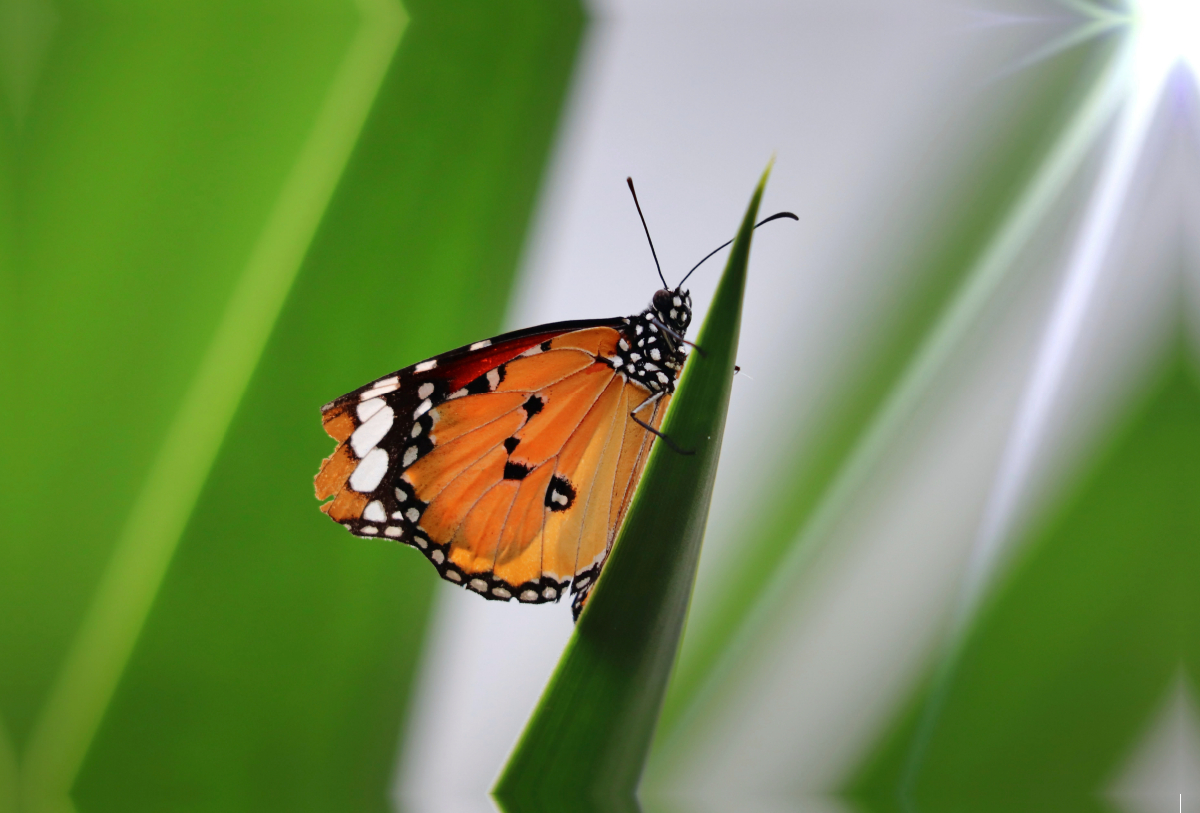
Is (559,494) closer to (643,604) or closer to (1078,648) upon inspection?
(643,604)

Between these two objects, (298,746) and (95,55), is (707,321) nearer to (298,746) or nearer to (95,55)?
(298,746)

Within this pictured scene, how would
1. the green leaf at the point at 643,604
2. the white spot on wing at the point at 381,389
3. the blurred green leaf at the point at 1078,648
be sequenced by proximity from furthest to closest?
the blurred green leaf at the point at 1078,648 < the white spot on wing at the point at 381,389 < the green leaf at the point at 643,604

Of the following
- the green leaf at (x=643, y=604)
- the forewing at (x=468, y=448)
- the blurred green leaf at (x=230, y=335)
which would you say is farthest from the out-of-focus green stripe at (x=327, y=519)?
the green leaf at (x=643, y=604)

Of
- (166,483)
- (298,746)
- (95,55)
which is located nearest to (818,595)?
(298,746)

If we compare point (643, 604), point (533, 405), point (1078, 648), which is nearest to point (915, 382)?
point (1078, 648)

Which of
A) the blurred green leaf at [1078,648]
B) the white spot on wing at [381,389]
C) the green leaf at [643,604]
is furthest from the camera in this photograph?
the blurred green leaf at [1078,648]

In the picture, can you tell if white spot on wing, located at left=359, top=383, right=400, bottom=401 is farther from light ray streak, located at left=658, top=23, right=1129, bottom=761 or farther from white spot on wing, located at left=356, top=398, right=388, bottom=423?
light ray streak, located at left=658, top=23, right=1129, bottom=761

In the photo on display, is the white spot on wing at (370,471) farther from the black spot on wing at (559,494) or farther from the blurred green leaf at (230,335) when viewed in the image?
the blurred green leaf at (230,335)
